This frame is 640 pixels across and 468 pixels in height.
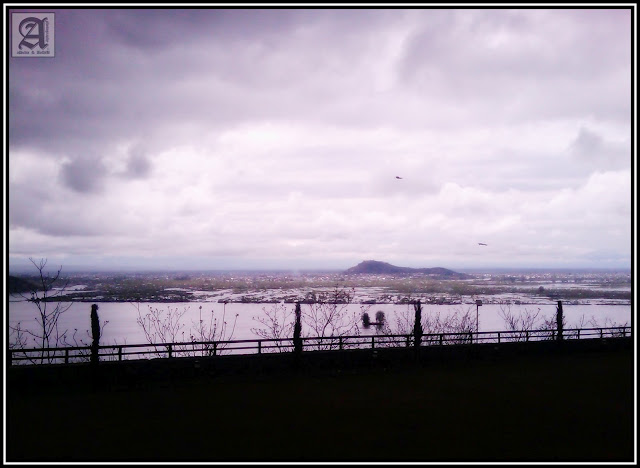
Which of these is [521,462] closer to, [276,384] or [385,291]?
[276,384]

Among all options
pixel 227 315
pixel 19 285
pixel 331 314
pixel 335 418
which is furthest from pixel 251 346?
pixel 227 315

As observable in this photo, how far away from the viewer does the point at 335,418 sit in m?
9.09

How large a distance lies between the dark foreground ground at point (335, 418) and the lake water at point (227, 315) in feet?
50.0

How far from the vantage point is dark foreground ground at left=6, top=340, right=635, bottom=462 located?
23.9 ft

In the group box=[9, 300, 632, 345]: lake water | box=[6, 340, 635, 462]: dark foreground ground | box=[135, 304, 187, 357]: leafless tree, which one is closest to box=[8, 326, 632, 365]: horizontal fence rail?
box=[6, 340, 635, 462]: dark foreground ground

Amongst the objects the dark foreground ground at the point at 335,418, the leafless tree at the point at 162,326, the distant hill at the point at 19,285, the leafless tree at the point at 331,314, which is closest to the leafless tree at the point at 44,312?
the distant hill at the point at 19,285

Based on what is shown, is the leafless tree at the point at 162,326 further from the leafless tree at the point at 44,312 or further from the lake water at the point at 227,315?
the leafless tree at the point at 44,312

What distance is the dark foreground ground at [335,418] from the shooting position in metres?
7.29

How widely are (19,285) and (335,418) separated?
19927 mm

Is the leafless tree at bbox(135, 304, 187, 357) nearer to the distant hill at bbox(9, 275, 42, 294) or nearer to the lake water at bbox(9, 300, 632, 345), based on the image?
the lake water at bbox(9, 300, 632, 345)

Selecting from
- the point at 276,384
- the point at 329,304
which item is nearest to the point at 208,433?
the point at 276,384

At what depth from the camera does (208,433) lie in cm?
820

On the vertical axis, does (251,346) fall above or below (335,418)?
below

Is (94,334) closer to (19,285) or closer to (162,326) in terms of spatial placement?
(19,285)
